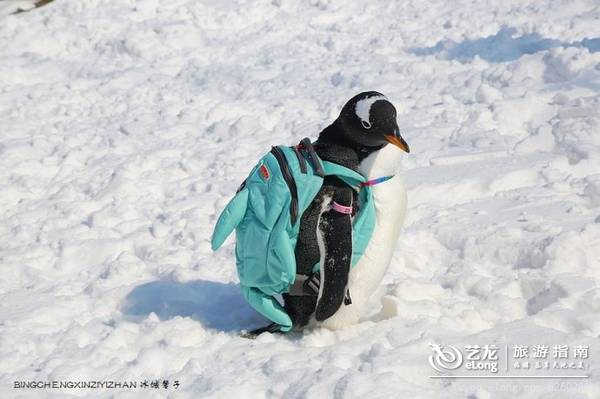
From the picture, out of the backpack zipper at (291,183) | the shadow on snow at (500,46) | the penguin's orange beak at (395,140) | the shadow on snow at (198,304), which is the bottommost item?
the shadow on snow at (198,304)

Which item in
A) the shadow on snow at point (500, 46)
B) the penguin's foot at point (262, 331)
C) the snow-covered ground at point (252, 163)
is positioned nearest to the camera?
the snow-covered ground at point (252, 163)

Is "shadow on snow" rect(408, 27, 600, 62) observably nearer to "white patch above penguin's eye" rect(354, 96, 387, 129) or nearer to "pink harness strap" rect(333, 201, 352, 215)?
"white patch above penguin's eye" rect(354, 96, 387, 129)

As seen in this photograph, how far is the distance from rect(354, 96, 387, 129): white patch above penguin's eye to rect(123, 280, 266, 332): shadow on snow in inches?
46.7

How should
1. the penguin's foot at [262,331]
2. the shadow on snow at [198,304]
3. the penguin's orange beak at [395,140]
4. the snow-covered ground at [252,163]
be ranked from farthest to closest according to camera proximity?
the shadow on snow at [198,304] < the penguin's foot at [262,331] < the snow-covered ground at [252,163] < the penguin's orange beak at [395,140]

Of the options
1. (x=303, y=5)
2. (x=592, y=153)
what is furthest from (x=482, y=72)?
(x=303, y=5)

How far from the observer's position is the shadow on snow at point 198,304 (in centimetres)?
388

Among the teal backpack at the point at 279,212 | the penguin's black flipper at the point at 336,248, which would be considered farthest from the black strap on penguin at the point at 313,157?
the penguin's black flipper at the point at 336,248

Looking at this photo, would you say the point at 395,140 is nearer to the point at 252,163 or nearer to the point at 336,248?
the point at 336,248

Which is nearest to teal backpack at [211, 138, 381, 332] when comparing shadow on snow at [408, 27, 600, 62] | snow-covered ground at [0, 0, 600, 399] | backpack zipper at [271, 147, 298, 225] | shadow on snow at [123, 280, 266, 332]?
backpack zipper at [271, 147, 298, 225]

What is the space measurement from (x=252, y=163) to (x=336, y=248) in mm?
2826

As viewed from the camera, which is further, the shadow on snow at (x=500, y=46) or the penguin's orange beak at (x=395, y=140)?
the shadow on snow at (x=500, y=46)

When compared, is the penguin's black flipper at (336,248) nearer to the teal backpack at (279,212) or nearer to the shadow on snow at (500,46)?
the teal backpack at (279,212)

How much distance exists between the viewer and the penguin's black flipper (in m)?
3.22

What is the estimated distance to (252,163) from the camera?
5965 millimetres
